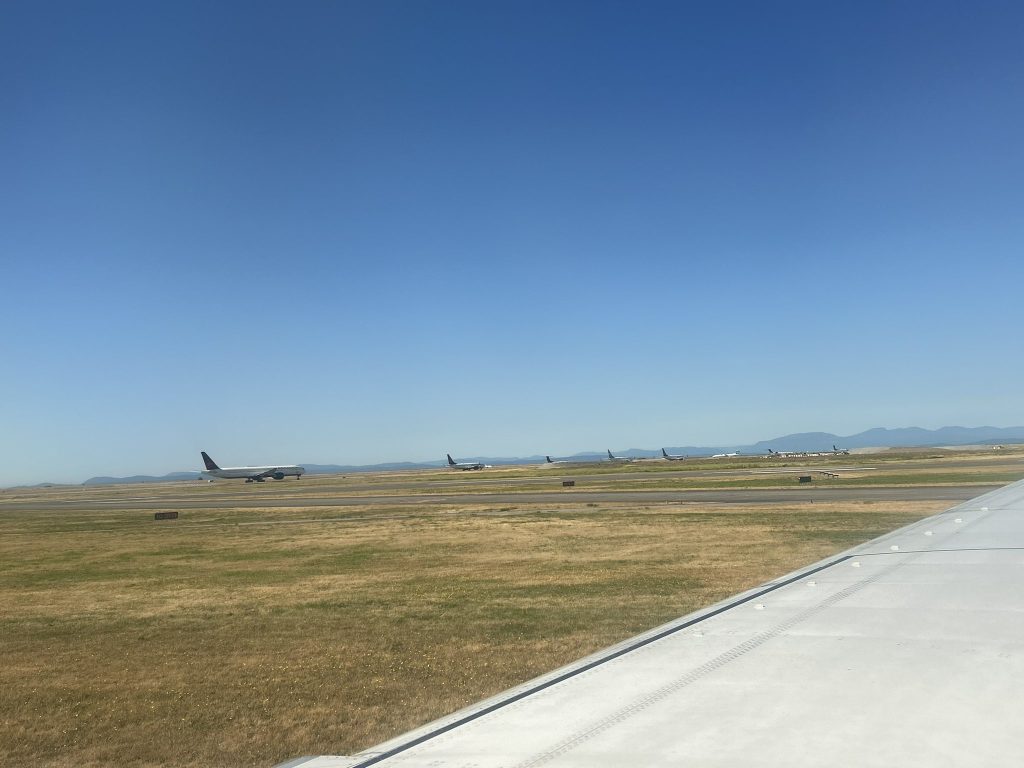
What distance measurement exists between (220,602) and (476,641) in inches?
328

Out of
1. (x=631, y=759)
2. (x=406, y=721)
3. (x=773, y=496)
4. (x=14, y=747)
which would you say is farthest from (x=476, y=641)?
(x=773, y=496)

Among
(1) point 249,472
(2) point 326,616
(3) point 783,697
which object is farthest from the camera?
(1) point 249,472

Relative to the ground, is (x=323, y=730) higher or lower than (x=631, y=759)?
lower

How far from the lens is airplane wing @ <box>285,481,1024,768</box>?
3.80 metres

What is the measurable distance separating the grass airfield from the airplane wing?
4.13 metres

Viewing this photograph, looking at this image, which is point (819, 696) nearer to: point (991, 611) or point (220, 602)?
point (991, 611)

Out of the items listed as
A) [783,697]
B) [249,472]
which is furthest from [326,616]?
[249,472]

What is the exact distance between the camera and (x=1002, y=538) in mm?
10469

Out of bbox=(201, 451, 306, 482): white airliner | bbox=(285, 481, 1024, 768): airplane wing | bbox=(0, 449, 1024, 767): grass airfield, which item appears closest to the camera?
bbox=(285, 481, 1024, 768): airplane wing

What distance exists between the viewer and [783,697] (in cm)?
462

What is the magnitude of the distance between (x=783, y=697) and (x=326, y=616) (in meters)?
12.4

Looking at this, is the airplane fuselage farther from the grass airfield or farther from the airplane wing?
the airplane wing

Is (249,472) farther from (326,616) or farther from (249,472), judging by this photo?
(326,616)

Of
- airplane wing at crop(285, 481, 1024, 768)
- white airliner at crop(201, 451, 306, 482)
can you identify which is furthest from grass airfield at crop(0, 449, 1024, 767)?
white airliner at crop(201, 451, 306, 482)
